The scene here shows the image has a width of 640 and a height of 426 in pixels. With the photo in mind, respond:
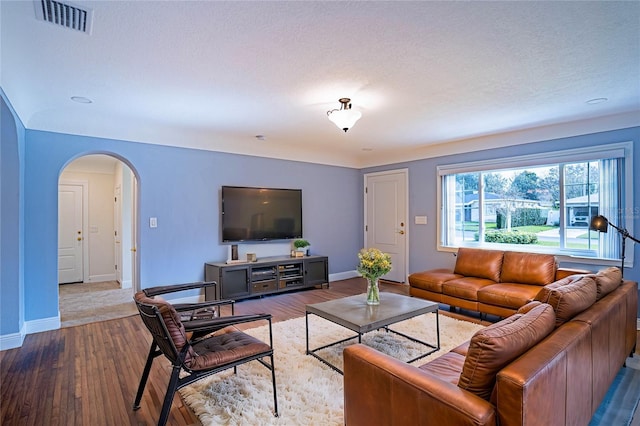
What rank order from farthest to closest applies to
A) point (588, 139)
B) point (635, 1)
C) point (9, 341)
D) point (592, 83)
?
point (588, 139) → point (9, 341) → point (592, 83) → point (635, 1)

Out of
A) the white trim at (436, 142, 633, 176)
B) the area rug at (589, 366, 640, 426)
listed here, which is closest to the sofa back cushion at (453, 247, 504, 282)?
the white trim at (436, 142, 633, 176)

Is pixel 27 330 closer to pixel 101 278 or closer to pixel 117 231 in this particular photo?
pixel 117 231

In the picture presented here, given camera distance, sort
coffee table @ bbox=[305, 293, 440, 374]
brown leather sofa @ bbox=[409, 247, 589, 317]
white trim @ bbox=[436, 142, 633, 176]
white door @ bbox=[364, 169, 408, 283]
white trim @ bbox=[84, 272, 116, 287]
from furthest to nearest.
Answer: white trim @ bbox=[84, 272, 116, 287] < white door @ bbox=[364, 169, 408, 283] < white trim @ bbox=[436, 142, 633, 176] < brown leather sofa @ bbox=[409, 247, 589, 317] < coffee table @ bbox=[305, 293, 440, 374]

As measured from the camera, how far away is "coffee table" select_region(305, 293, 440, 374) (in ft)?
8.64

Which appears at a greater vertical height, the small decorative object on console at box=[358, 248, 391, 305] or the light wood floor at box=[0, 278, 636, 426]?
the small decorative object on console at box=[358, 248, 391, 305]

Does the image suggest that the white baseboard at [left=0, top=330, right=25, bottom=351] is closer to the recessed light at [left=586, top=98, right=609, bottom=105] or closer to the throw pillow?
the throw pillow

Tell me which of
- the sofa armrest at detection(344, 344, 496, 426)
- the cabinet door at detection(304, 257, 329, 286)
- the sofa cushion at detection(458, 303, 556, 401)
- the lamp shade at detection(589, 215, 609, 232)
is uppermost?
the lamp shade at detection(589, 215, 609, 232)

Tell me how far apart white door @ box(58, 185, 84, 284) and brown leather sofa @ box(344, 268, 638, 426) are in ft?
22.7

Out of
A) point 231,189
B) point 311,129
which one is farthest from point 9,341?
point 311,129

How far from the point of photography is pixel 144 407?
221cm

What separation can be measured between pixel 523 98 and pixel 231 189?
13.0ft

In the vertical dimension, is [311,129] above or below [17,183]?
above

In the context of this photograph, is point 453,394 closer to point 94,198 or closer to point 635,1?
point 635,1

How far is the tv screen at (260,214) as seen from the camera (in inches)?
201
